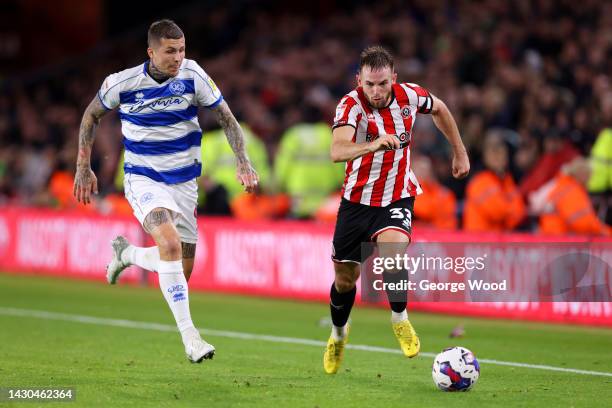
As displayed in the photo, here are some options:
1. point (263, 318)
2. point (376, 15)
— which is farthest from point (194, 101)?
point (376, 15)

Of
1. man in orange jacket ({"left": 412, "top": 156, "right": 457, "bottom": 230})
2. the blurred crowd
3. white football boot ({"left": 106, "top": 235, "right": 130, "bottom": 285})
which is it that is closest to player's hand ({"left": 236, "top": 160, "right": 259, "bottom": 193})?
white football boot ({"left": 106, "top": 235, "right": 130, "bottom": 285})

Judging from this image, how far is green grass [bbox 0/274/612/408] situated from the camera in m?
7.88

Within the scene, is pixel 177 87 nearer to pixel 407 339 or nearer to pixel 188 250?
pixel 188 250

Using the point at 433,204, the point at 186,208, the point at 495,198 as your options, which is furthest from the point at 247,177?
the point at 433,204

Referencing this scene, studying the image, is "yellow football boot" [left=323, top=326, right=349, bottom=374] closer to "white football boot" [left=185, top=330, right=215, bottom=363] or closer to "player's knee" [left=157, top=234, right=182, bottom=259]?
"white football boot" [left=185, top=330, right=215, bottom=363]

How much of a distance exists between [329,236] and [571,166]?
3.21m

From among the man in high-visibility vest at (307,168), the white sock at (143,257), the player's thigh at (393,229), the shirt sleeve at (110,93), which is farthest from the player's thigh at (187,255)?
the man in high-visibility vest at (307,168)

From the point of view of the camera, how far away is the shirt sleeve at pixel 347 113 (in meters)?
8.56

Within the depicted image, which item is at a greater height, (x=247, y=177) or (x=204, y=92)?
(x=204, y=92)

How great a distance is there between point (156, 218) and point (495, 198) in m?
6.36

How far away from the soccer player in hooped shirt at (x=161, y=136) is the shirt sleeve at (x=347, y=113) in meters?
0.75

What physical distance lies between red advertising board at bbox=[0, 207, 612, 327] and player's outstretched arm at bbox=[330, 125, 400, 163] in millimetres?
4774

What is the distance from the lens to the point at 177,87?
29.1ft

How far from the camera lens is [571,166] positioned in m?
13.4
